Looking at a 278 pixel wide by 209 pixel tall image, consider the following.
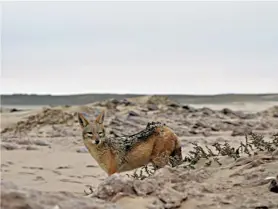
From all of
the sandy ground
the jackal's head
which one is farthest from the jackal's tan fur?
the sandy ground

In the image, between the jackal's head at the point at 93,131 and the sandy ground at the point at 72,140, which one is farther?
the sandy ground at the point at 72,140

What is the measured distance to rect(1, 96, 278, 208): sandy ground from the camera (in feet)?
31.2

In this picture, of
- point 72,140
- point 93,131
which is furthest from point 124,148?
point 72,140

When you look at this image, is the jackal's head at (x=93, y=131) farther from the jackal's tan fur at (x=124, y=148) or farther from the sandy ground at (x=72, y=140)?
the sandy ground at (x=72, y=140)

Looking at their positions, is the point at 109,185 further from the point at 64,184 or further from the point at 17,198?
the point at 64,184

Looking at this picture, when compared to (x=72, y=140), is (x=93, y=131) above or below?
above

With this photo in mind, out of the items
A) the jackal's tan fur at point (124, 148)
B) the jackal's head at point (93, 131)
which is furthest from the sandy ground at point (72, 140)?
the jackal's head at point (93, 131)

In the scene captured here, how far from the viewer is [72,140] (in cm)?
1428

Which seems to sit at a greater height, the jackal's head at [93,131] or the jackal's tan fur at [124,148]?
the jackal's head at [93,131]

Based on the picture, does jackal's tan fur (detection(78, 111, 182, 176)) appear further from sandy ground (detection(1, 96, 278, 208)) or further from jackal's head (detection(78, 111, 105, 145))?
sandy ground (detection(1, 96, 278, 208))

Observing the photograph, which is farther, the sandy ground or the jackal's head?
the sandy ground

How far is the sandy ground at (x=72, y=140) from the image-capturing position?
9.51 meters

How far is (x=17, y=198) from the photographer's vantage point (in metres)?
3.59

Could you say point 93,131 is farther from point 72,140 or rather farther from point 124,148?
point 72,140
